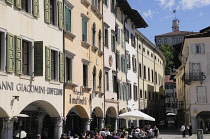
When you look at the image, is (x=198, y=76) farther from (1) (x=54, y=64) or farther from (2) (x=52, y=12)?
(2) (x=52, y=12)

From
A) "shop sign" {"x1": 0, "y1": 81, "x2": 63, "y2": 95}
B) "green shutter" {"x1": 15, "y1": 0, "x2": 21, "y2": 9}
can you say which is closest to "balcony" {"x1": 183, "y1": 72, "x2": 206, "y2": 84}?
"shop sign" {"x1": 0, "y1": 81, "x2": 63, "y2": 95}

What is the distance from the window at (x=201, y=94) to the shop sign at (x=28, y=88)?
2631 cm

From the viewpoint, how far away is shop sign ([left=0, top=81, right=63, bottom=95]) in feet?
49.6

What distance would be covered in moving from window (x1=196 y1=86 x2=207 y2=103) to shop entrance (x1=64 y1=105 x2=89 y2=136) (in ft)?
62.0

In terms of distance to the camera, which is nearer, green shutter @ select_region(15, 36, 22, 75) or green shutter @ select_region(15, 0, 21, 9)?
green shutter @ select_region(15, 36, 22, 75)

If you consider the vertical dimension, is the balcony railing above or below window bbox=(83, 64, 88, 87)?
above

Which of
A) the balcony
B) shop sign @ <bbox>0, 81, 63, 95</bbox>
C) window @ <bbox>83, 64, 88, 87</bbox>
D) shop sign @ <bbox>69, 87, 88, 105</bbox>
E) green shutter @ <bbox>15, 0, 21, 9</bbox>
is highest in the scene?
green shutter @ <bbox>15, 0, 21, 9</bbox>

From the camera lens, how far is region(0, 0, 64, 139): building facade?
599 inches

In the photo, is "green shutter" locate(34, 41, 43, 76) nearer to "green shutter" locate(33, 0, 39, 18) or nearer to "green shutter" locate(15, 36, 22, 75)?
"green shutter" locate(15, 36, 22, 75)

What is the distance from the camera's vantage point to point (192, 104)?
43.2 metres

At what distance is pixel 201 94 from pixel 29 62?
99.0 ft

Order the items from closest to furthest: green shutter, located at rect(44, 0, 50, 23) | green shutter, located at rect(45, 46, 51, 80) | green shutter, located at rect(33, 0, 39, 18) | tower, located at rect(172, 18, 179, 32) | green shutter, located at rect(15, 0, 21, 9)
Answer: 1. green shutter, located at rect(15, 0, 21, 9)
2. green shutter, located at rect(33, 0, 39, 18)
3. green shutter, located at rect(45, 46, 51, 80)
4. green shutter, located at rect(44, 0, 50, 23)
5. tower, located at rect(172, 18, 179, 32)

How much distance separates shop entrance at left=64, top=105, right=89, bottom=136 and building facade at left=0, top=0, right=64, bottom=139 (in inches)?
136

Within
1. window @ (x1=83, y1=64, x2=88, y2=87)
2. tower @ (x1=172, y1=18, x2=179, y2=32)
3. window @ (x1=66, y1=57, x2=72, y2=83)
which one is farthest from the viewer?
tower @ (x1=172, y1=18, x2=179, y2=32)
